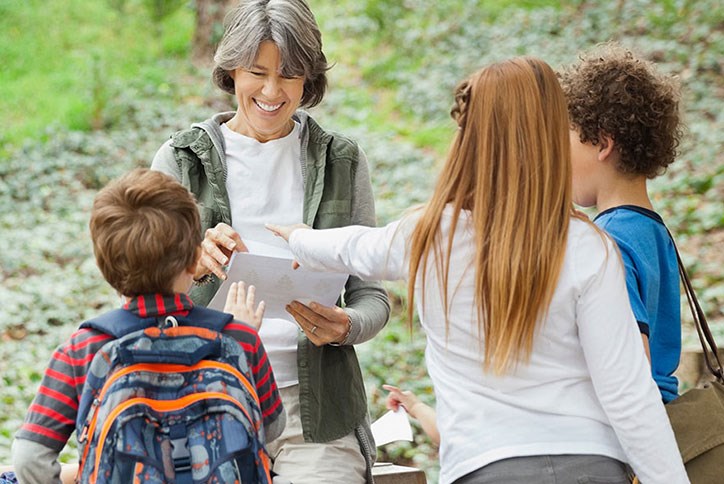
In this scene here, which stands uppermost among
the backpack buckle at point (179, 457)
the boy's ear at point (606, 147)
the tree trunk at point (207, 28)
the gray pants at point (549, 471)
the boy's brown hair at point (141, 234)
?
the tree trunk at point (207, 28)

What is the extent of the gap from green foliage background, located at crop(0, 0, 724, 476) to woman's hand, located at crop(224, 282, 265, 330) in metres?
3.15

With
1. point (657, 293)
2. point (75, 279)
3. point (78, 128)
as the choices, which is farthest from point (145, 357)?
point (78, 128)

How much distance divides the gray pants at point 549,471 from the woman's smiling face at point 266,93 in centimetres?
127

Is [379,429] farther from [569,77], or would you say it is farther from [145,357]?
[569,77]

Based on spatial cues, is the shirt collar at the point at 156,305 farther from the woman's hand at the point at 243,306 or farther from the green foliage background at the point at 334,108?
the green foliage background at the point at 334,108

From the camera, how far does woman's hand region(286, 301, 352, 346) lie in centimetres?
259

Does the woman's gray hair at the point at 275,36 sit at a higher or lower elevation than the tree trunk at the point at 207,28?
lower

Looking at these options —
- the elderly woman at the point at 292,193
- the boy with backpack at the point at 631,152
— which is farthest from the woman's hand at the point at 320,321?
the boy with backpack at the point at 631,152

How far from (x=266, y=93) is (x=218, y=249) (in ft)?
1.79

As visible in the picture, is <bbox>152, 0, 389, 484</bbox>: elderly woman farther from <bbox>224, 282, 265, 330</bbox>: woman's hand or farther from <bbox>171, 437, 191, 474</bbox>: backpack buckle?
<bbox>171, 437, 191, 474</bbox>: backpack buckle

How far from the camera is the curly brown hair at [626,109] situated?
2.66 m

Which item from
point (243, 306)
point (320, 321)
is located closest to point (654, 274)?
point (320, 321)

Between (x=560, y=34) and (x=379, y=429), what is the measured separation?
9.63m

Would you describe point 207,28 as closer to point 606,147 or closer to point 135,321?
point 606,147
